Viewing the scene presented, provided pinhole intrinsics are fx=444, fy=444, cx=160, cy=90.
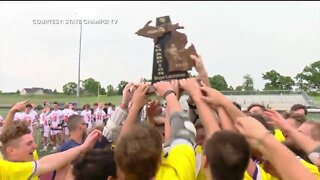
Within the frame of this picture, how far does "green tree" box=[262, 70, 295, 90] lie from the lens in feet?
244

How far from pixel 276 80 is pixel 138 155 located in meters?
74.9

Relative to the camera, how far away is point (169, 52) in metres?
3.77

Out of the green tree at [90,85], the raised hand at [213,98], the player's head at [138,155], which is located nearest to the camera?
the player's head at [138,155]

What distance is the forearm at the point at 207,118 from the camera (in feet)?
10.8

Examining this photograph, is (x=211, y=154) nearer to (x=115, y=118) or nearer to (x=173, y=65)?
(x=173, y=65)

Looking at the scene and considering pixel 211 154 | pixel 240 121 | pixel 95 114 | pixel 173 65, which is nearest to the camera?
pixel 211 154

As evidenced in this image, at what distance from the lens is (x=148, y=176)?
2826mm

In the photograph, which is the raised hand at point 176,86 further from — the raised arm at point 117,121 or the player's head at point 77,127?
the player's head at point 77,127

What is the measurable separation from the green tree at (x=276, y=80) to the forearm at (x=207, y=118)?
73.0 m

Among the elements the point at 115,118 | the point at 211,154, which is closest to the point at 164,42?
the point at 115,118

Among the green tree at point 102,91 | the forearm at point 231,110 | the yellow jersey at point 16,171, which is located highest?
the green tree at point 102,91

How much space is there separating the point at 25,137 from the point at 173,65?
1.77 metres

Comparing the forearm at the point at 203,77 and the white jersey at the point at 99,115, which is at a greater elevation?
the forearm at the point at 203,77

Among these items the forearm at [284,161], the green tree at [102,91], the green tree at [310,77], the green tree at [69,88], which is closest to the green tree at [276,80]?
the green tree at [310,77]
